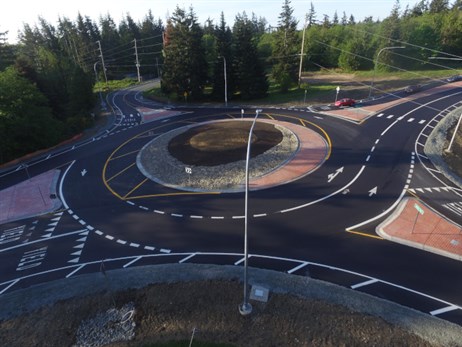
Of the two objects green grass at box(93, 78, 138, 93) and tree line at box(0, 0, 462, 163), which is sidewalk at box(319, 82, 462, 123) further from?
green grass at box(93, 78, 138, 93)

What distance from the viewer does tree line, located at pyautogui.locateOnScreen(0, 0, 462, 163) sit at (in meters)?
35.7

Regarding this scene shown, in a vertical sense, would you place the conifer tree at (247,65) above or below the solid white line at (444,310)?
above

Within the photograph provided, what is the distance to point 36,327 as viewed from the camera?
13516mm

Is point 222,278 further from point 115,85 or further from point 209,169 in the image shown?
point 115,85

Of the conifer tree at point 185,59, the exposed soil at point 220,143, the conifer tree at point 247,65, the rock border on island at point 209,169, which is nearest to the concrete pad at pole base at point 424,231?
the rock border on island at point 209,169

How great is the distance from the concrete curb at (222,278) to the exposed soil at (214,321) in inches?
19.8

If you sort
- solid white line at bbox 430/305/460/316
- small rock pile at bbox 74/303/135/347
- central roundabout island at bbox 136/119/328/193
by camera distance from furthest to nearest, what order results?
1. central roundabout island at bbox 136/119/328/193
2. solid white line at bbox 430/305/460/316
3. small rock pile at bbox 74/303/135/347

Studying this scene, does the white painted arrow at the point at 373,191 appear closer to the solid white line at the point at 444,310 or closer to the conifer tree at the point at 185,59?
the solid white line at the point at 444,310

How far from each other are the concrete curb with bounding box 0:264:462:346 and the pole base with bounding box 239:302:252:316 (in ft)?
5.50

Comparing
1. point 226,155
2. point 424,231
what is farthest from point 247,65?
point 424,231

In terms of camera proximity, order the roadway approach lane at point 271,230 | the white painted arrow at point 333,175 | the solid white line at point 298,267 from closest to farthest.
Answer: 1. the solid white line at point 298,267
2. the roadway approach lane at point 271,230
3. the white painted arrow at point 333,175

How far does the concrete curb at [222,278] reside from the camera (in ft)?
42.1

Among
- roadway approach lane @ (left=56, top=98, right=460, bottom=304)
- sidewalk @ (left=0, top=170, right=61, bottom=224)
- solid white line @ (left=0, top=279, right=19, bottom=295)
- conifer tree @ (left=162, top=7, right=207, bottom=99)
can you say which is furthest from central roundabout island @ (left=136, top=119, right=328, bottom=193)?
conifer tree @ (left=162, top=7, right=207, bottom=99)

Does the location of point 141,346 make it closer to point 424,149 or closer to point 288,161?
point 288,161
